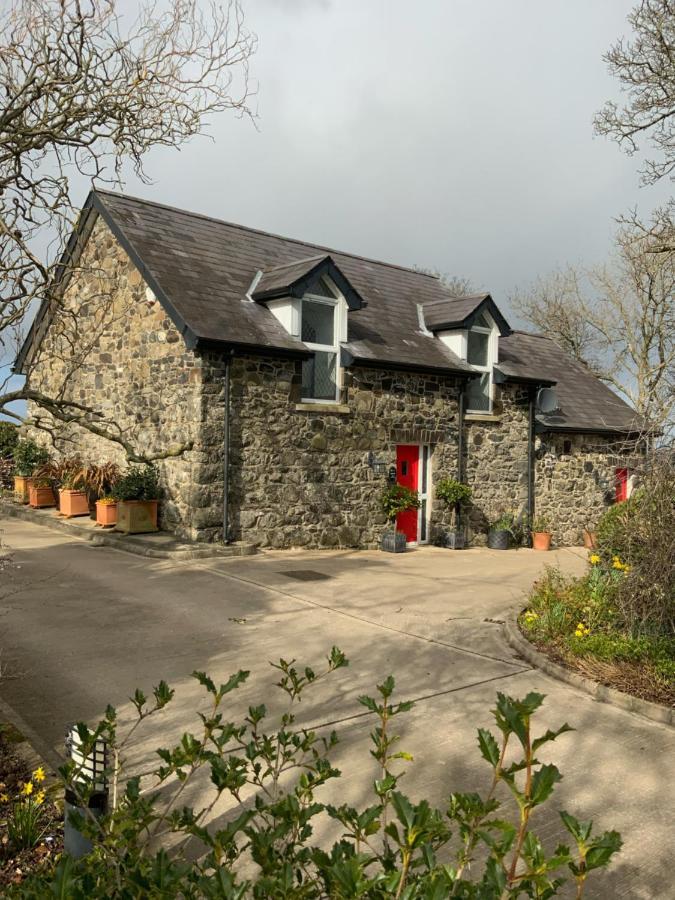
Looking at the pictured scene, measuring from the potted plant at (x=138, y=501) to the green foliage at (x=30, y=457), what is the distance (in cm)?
480

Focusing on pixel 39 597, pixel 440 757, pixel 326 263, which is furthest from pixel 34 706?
pixel 326 263

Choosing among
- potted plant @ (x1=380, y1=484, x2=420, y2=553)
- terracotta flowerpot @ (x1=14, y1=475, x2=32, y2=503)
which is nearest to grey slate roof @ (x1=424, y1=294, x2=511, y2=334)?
potted plant @ (x1=380, y1=484, x2=420, y2=553)

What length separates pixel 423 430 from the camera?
15.6 m

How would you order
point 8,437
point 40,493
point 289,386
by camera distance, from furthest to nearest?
point 8,437
point 40,493
point 289,386

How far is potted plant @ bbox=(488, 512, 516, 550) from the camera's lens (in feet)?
55.4

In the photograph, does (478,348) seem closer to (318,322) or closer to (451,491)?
(451,491)

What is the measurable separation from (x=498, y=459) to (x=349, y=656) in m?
11.7

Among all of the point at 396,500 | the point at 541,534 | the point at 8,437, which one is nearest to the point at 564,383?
the point at 541,534

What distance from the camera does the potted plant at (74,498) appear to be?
1469 centimetres

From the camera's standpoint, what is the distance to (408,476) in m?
15.8

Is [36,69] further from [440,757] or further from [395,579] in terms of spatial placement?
[395,579]

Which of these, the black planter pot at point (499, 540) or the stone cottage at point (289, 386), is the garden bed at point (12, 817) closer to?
the stone cottage at point (289, 386)

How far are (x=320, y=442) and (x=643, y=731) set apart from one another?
364 inches

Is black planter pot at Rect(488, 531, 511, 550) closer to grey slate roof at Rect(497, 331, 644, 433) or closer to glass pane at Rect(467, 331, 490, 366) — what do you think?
grey slate roof at Rect(497, 331, 644, 433)
